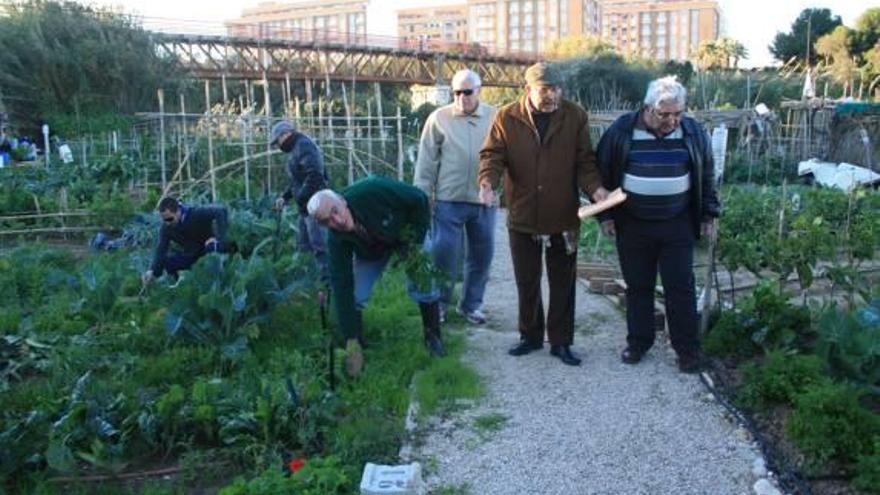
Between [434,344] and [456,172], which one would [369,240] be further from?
[456,172]

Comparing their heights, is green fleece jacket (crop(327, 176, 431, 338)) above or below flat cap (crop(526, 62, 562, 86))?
below

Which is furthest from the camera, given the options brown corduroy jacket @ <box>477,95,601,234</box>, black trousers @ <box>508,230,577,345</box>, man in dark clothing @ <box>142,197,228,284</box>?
man in dark clothing @ <box>142,197,228,284</box>

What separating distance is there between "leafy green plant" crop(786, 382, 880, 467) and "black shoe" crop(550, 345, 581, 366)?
1430 millimetres

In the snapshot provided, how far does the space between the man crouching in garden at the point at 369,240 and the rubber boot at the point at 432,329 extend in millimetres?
198

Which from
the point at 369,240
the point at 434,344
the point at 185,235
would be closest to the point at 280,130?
the point at 185,235

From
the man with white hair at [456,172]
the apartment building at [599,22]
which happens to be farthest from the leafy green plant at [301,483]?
the apartment building at [599,22]

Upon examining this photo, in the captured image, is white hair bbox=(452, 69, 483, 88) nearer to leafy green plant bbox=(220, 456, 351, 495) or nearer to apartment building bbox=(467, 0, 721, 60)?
leafy green plant bbox=(220, 456, 351, 495)

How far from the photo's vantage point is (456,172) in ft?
17.0

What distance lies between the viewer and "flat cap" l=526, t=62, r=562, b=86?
4297mm

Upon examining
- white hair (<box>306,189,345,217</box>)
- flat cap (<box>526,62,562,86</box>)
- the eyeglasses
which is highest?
flat cap (<box>526,62,562,86</box>)

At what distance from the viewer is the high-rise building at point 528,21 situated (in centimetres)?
8200

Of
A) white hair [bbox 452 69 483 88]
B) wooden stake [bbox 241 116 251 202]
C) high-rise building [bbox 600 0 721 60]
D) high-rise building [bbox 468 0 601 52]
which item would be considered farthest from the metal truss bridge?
high-rise building [bbox 600 0 721 60]

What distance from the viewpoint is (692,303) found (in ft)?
14.5

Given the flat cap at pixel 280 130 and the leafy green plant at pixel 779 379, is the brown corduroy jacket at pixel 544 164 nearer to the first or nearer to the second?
the leafy green plant at pixel 779 379
